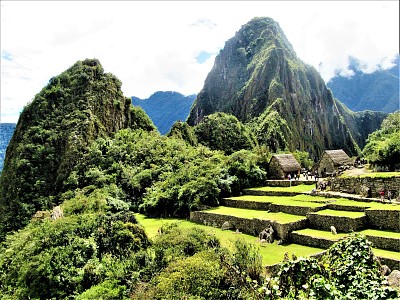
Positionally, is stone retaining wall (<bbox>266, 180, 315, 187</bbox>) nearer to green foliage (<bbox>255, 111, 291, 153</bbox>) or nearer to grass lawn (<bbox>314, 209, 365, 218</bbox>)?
grass lawn (<bbox>314, 209, 365, 218</bbox>)

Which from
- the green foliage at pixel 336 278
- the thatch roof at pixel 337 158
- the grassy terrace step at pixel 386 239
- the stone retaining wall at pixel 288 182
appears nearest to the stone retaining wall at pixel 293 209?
the grassy terrace step at pixel 386 239

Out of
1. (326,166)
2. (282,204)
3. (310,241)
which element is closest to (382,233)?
(310,241)

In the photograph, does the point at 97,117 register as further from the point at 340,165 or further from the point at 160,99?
the point at 160,99

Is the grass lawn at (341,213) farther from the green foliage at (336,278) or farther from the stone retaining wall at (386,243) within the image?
the green foliage at (336,278)

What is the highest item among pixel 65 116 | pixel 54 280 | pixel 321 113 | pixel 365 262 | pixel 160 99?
pixel 160 99

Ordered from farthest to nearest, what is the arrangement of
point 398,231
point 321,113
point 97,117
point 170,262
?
1. point 321,113
2. point 97,117
3. point 398,231
4. point 170,262

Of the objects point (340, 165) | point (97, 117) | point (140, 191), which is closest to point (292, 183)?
point (340, 165)

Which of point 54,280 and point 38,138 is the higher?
point 38,138

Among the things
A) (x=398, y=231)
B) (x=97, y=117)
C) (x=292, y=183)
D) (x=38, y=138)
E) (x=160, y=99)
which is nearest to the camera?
(x=398, y=231)
